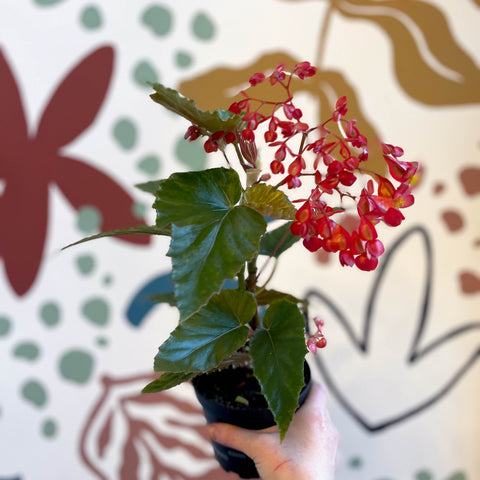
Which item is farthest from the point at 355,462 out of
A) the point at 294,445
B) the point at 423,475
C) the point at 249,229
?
the point at 249,229

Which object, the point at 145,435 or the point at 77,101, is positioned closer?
the point at 77,101

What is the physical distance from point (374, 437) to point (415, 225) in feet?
1.85

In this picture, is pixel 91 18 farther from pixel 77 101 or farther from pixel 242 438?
pixel 242 438

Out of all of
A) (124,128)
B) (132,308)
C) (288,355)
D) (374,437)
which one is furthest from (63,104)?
(374,437)

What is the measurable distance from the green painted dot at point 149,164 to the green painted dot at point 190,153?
0.17 ft

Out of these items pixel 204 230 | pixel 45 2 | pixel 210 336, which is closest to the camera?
pixel 204 230

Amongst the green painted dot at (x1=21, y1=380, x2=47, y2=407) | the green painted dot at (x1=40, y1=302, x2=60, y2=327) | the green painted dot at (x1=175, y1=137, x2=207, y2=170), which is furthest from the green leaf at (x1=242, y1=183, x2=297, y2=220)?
the green painted dot at (x1=21, y1=380, x2=47, y2=407)

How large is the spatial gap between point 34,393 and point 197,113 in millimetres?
969

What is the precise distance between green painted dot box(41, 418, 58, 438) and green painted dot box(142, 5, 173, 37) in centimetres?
100

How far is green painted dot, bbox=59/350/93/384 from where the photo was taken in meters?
1.14

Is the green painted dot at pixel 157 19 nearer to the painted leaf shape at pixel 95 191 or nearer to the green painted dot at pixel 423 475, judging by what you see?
the painted leaf shape at pixel 95 191

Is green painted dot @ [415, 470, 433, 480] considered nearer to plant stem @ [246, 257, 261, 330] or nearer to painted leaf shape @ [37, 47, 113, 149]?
plant stem @ [246, 257, 261, 330]

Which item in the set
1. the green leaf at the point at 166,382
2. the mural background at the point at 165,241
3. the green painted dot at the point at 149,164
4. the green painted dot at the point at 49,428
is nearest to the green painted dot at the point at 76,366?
the mural background at the point at 165,241

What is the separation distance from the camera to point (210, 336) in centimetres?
57
